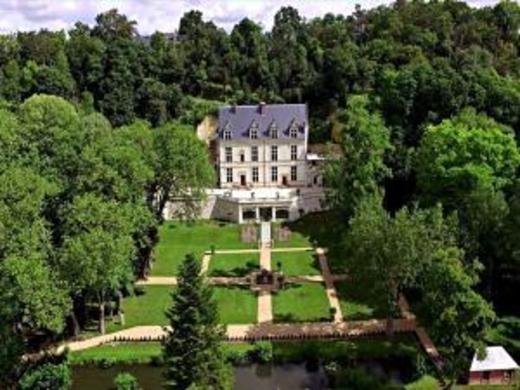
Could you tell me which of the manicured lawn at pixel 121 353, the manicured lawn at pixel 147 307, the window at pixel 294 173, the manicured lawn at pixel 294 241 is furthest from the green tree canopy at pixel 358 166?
the manicured lawn at pixel 121 353

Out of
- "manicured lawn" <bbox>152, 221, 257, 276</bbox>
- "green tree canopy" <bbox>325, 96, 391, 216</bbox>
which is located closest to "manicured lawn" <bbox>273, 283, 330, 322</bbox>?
"green tree canopy" <bbox>325, 96, 391, 216</bbox>

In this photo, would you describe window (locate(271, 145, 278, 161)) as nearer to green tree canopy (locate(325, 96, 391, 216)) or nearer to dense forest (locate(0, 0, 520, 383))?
dense forest (locate(0, 0, 520, 383))

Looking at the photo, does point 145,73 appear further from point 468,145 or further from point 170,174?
point 468,145

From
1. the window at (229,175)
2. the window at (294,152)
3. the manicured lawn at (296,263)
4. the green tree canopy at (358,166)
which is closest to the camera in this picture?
the manicured lawn at (296,263)

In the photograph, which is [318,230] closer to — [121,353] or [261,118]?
[261,118]

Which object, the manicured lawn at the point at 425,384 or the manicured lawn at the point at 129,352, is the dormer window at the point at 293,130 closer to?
the manicured lawn at the point at 129,352

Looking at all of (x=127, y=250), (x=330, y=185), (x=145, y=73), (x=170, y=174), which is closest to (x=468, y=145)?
(x=330, y=185)

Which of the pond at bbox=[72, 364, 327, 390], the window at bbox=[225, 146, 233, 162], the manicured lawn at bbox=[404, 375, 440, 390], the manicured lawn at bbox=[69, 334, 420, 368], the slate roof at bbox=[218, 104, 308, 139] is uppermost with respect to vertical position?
the slate roof at bbox=[218, 104, 308, 139]
